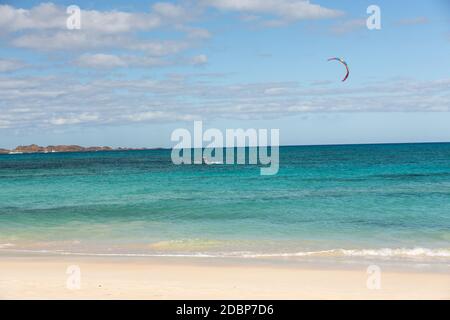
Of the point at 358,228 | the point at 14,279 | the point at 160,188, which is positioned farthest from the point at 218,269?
the point at 160,188

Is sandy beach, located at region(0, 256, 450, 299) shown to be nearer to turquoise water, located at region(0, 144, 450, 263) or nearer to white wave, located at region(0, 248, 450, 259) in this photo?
white wave, located at region(0, 248, 450, 259)

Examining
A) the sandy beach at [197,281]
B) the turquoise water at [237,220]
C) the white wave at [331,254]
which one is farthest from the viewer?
the turquoise water at [237,220]

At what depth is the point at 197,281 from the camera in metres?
9.82

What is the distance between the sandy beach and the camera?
878 cm

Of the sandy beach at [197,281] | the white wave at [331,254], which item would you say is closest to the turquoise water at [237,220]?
the white wave at [331,254]

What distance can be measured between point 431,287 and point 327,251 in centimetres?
360

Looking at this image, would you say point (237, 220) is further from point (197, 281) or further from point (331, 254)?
point (197, 281)

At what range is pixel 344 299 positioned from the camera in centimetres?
852

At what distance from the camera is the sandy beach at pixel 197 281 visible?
346 inches

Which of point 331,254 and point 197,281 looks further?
point 331,254

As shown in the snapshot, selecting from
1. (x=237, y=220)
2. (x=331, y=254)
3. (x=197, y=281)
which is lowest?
(x=197, y=281)

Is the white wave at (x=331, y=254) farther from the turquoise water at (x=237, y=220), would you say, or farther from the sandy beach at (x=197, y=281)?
the sandy beach at (x=197, y=281)

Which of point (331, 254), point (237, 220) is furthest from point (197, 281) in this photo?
point (237, 220)
